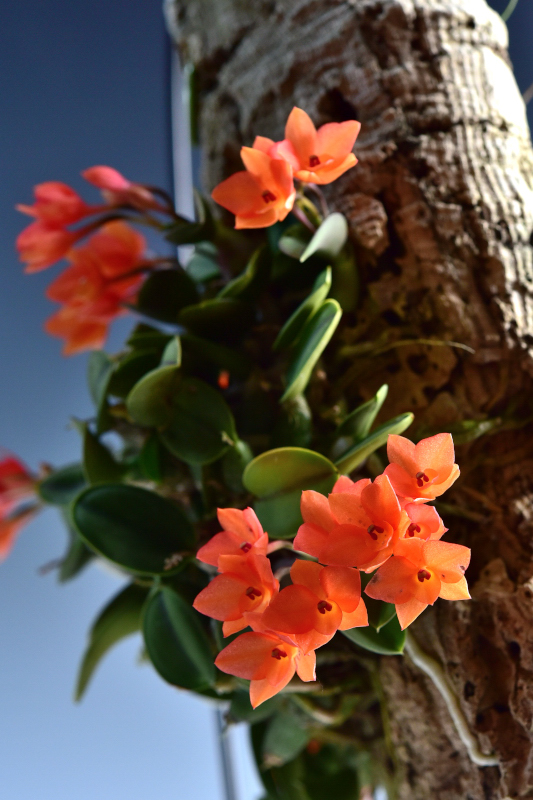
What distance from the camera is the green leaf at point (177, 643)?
562 mm

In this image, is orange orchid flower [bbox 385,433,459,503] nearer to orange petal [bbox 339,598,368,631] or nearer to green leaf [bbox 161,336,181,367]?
orange petal [bbox 339,598,368,631]

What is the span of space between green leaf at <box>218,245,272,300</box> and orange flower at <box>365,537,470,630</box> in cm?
34

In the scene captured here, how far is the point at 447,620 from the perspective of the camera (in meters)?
0.54

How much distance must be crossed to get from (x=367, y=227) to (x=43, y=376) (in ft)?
2.46

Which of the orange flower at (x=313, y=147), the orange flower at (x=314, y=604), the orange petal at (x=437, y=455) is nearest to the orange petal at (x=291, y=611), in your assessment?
the orange flower at (x=314, y=604)

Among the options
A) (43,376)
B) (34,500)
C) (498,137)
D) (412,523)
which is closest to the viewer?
(412,523)

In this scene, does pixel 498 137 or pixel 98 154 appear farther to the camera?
pixel 98 154

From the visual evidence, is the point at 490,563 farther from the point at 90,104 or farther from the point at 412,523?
the point at 90,104

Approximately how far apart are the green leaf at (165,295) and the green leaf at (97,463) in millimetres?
150

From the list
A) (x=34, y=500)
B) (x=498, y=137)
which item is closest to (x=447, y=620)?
(x=498, y=137)

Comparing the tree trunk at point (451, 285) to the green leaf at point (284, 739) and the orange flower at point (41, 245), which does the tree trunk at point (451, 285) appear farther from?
the orange flower at point (41, 245)

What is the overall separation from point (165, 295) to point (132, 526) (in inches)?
10.6

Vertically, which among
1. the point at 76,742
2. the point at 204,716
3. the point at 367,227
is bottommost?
the point at 204,716

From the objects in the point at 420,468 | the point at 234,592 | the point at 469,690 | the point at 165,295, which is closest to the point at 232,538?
the point at 234,592
